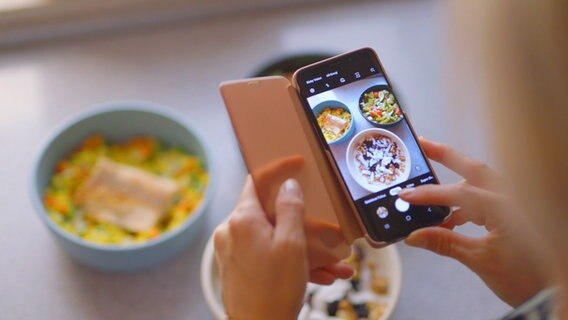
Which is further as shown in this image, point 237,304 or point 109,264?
point 109,264

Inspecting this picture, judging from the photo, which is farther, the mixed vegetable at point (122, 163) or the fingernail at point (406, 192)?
the mixed vegetable at point (122, 163)

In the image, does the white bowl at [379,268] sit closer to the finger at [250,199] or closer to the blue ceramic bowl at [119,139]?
the blue ceramic bowl at [119,139]

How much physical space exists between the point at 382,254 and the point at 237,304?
0.73 ft

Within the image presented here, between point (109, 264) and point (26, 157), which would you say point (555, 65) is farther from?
point (26, 157)

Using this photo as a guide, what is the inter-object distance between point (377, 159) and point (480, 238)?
0.35 ft

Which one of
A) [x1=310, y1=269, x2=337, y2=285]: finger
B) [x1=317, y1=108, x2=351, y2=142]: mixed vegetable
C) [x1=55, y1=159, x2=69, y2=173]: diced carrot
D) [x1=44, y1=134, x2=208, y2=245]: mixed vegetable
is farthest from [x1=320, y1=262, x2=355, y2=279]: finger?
[x1=55, y1=159, x2=69, y2=173]: diced carrot

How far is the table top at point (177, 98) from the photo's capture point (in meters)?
0.72

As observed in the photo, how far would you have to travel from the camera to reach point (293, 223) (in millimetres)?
517

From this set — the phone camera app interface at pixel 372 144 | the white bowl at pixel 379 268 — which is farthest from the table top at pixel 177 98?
the phone camera app interface at pixel 372 144

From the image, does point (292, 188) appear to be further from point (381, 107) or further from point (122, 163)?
point (122, 163)

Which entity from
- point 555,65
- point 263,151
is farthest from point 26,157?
point 555,65

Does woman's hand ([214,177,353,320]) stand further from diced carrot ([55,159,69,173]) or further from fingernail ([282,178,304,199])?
diced carrot ([55,159,69,173])

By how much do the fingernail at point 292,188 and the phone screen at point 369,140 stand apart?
0.11 feet

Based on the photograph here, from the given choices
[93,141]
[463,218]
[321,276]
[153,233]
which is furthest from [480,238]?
[93,141]
